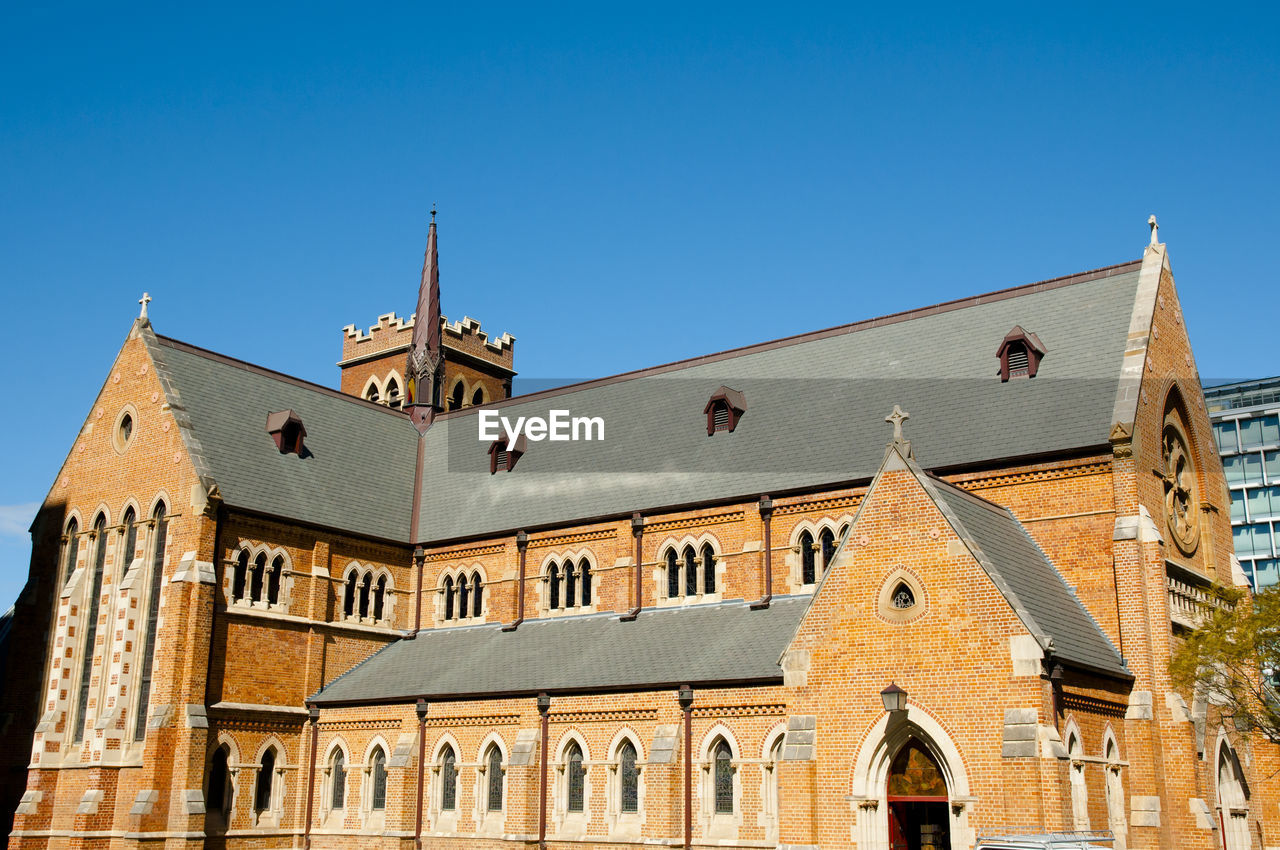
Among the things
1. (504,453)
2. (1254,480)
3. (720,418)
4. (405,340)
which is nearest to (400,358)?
(405,340)

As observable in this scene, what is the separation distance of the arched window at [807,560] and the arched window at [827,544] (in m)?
0.38

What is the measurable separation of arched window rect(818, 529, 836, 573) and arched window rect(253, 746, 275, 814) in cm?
1577

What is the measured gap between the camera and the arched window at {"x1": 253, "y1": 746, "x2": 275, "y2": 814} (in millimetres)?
35000

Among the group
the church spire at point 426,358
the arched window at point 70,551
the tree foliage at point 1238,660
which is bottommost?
the tree foliage at point 1238,660

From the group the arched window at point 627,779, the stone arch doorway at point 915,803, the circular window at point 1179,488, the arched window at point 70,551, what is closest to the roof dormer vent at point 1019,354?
the circular window at point 1179,488

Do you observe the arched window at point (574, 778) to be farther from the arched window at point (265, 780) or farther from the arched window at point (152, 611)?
the arched window at point (152, 611)

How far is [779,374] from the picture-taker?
122 ft

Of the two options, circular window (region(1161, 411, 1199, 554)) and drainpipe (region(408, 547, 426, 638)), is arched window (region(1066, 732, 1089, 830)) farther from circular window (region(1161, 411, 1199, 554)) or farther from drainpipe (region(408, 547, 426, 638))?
drainpipe (region(408, 547, 426, 638))

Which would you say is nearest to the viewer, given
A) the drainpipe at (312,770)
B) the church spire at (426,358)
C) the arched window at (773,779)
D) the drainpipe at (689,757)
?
the arched window at (773,779)

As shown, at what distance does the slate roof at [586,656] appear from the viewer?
30328 mm

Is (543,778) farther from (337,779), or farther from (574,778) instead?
(337,779)

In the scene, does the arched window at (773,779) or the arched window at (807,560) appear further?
the arched window at (807,560)

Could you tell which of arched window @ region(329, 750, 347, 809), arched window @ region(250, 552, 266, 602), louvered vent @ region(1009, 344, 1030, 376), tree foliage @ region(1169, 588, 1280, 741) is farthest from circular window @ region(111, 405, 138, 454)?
tree foliage @ region(1169, 588, 1280, 741)

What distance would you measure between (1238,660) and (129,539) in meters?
28.4
